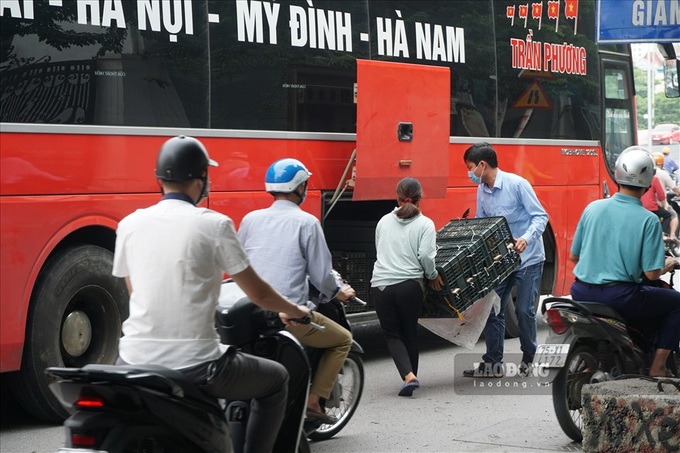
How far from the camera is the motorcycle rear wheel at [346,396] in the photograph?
7281 millimetres

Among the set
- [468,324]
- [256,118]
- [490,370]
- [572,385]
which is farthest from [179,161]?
[490,370]

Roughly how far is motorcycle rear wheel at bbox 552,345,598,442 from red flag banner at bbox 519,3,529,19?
6058 mm

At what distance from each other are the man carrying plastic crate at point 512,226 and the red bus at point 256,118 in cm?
103

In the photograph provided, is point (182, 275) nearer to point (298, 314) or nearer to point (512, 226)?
point (298, 314)

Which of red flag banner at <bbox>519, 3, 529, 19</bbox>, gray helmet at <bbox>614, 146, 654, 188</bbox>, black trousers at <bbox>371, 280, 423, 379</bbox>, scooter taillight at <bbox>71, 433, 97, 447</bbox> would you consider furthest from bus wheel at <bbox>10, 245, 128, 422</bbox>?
red flag banner at <bbox>519, 3, 529, 19</bbox>

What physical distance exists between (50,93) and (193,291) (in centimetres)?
399

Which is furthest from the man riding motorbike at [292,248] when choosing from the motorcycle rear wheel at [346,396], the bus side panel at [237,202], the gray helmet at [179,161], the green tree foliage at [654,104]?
the green tree foliage at [654,104]

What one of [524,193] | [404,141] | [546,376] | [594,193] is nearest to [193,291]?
[546,376]

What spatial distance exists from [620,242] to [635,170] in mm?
455

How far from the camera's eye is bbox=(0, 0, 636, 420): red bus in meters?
7.66

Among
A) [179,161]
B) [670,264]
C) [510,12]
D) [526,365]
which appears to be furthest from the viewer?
[510,12]

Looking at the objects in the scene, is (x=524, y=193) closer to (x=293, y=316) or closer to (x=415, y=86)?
(x=415, y=86)

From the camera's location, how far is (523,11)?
1234 centimetres

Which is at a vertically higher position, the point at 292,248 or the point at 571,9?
the point at 571,9
